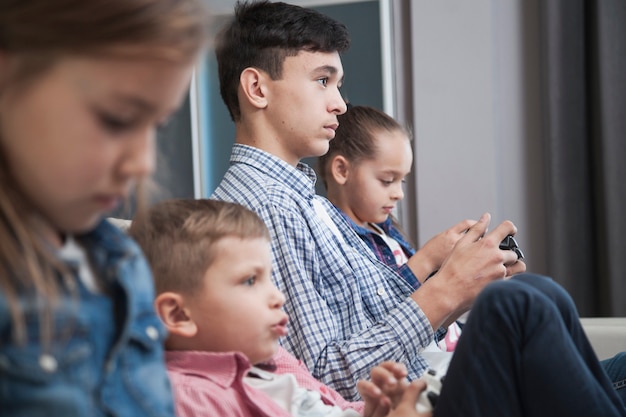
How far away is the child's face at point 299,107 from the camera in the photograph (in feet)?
5.82

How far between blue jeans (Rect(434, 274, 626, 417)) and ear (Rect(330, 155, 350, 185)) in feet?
4.38

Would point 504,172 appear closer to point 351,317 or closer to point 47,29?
point 351,317

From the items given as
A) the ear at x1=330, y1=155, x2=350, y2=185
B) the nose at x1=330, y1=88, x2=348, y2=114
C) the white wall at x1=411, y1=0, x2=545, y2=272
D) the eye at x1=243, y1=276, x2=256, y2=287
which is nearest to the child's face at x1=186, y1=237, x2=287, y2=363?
the eye at x1=243, y1=276, x2=256, y2=287

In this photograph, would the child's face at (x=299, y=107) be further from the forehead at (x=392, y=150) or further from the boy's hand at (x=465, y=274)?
the forehead at (x=392, y=150)

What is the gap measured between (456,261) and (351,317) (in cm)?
25

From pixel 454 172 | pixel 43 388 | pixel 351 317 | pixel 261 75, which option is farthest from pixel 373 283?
pixel 454 172

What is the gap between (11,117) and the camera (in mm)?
709

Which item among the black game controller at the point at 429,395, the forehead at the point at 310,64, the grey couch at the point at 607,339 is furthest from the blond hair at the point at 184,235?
the grey couch at the point at 607,339

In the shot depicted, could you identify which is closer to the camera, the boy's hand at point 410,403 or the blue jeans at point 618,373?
the boy's hand at point 410,403

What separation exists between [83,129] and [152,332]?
273 millimetres

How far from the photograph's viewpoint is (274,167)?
1700 mm

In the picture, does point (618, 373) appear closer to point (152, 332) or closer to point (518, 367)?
point (518, 367)

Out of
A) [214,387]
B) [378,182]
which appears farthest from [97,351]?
[378,182]

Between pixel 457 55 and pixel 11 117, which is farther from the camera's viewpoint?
pixel 457 55
